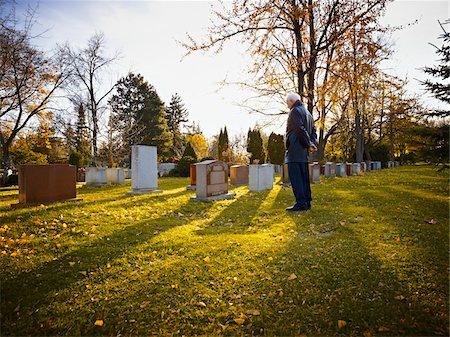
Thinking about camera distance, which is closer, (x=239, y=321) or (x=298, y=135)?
(x=239, y=321)

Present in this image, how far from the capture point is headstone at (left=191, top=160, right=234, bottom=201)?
8.72 metres

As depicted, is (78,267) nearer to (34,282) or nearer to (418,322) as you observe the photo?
(34,282)

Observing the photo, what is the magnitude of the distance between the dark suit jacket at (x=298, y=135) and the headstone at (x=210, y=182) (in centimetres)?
332

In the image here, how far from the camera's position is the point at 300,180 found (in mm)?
6125

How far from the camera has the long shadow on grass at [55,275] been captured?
9.22 ft

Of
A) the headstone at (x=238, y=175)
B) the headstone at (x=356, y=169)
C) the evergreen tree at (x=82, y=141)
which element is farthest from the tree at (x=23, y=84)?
the headstone at (x=356, y=169)

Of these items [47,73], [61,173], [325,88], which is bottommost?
[61,173]

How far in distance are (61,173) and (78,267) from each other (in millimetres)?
5803

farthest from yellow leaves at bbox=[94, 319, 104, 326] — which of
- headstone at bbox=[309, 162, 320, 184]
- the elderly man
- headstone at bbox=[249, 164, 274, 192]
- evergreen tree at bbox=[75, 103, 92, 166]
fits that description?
evergreen tree at bbox=[75, 103, 92, 166]

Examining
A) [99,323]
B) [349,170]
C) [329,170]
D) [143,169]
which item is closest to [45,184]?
[143,169]

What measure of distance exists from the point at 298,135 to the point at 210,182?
3796mm

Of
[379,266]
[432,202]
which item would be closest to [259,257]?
[379,266]

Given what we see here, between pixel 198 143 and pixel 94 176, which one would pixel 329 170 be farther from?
pixel 198 143

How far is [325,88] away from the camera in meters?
12.6
